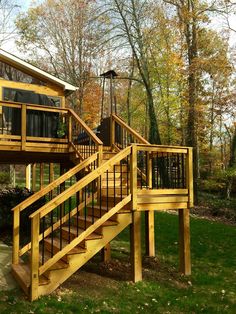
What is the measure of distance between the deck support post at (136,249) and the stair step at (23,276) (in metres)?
1.67

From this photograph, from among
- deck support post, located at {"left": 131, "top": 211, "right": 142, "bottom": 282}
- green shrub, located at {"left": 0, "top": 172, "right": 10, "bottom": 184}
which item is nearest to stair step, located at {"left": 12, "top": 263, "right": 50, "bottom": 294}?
deck support post, located at {"left": 131, "top": 211, "right": 142, "bottom": 282}

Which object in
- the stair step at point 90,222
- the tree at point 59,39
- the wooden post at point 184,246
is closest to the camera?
the stair step at point 90,222

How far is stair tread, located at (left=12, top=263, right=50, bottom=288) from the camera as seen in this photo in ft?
17.5

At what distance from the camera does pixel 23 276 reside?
567 cm

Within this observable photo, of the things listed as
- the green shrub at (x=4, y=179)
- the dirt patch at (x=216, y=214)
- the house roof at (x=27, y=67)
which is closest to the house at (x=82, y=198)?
the house roof at (x=27, y=67)

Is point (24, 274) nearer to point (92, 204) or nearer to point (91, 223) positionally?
point (91, 223)

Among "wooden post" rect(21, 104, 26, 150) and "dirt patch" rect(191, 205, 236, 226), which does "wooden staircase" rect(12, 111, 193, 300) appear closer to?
"wooden post" rect(21, 104, 26, 150)

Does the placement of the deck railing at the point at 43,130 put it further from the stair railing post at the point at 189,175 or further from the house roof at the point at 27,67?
the house roof at the point at 27,67

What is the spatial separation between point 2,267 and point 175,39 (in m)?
19.1

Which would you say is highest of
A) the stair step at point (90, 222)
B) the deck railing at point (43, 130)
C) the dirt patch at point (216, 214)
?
the deck railing at point (43, 130)

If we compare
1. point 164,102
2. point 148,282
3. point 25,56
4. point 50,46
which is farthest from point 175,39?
point 148,282

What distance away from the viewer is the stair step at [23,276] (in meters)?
5.30

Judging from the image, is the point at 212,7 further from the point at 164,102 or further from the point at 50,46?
the point at 50,46

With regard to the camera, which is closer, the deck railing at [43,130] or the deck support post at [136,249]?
the deck support post at [136,249]
